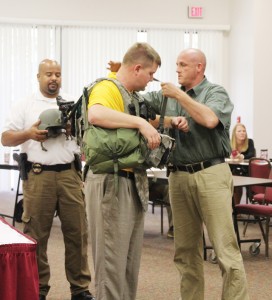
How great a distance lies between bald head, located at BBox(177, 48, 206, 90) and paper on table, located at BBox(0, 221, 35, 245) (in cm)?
141

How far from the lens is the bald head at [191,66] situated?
330 centimetres

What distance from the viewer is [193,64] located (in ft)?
10.9

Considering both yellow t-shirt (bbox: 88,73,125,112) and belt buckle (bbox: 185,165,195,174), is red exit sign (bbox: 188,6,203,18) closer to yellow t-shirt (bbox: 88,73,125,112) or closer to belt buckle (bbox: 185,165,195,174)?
belt buckle (bbox: 185,165,195,174)

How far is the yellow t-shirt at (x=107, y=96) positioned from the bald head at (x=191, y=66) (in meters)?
0.74

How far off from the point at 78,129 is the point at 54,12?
8.05 m

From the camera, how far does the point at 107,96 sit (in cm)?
265

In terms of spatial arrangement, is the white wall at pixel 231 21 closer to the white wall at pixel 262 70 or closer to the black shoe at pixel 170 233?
the white wall at pixel 262 70

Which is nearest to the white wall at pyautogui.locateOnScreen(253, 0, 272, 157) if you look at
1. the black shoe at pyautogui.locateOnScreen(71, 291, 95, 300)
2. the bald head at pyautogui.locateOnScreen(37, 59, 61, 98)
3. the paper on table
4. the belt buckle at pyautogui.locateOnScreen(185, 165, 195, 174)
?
the bald head at pyautogui.locateOnScreen(37, 59, 61, 98)

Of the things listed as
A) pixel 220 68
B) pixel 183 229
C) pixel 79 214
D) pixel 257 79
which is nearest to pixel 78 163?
pixel 79 214

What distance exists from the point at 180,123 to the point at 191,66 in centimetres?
41

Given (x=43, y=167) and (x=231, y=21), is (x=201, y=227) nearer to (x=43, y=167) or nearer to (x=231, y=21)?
(x=43, y=167)

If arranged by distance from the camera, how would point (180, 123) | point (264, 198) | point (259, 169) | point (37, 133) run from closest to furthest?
point (180, 123), point (37, 133), point (264, 198), point (259, 169)

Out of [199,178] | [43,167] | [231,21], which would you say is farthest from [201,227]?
[231,21]

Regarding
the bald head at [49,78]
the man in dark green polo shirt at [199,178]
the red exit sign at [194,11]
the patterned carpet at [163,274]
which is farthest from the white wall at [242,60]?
the man in dark green polo shirt at [199,178]
